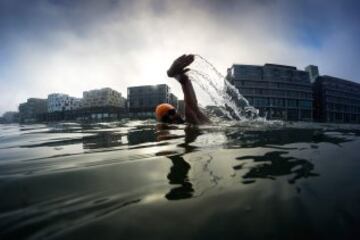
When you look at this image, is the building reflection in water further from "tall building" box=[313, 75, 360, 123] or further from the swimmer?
"tall building" box=[313, 75, 360, 123]

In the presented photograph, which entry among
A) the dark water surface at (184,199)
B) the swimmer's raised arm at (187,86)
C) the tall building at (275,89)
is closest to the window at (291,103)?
the tall building at (275,89)

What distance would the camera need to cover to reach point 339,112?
7525cm

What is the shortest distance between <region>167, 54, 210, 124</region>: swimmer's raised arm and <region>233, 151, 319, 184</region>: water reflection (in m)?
5.49

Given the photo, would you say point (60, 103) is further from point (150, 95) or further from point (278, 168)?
point (278, 168)

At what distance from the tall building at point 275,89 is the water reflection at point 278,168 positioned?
2437 inches

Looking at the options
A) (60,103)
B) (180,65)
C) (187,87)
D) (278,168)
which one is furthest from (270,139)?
(60,103)

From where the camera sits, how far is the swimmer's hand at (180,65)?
26.0 ft

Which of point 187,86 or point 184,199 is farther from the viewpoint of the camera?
point 187,86

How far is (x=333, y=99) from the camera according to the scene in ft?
241

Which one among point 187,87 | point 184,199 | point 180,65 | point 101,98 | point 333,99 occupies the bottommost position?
point 184,199

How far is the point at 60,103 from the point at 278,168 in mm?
155463

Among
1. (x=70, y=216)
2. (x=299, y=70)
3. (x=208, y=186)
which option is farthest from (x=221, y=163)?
(x=299, y=70)

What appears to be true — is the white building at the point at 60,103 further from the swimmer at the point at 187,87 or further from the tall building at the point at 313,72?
the swimmer at the point at 187,87

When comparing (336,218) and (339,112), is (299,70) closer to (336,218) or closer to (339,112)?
(339,112)
